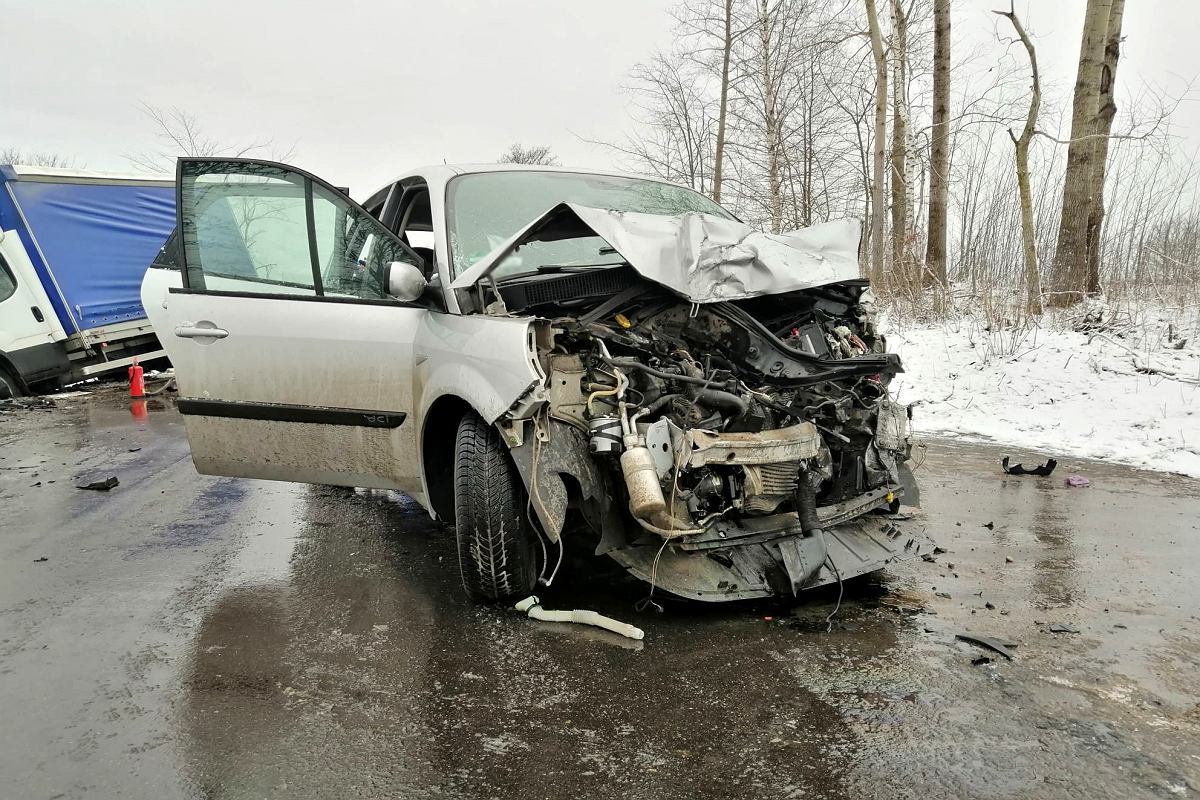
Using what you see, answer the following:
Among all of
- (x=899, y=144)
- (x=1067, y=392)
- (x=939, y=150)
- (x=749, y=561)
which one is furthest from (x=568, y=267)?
(x=939, y=150)

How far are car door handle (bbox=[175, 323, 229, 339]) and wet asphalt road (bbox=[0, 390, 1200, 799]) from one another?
45.7 inches

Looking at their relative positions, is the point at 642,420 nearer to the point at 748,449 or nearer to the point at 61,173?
the point at 748,449

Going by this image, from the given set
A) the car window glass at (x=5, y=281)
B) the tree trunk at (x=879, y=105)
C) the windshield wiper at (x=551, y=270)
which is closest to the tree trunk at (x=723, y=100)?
the tree trunk at (x=879, y=105)

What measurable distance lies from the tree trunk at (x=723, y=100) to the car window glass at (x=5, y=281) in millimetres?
15474

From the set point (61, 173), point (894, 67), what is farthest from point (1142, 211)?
point (61, 173)

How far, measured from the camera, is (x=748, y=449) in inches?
121

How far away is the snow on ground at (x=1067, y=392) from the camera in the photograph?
21.1 ft

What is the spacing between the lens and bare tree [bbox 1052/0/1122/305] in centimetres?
968

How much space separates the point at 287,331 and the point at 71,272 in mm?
9003

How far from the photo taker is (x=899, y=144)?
13.4 meters

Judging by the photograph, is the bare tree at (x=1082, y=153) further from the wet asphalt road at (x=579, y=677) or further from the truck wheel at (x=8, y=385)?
the truck wheel at (x=8, y=385)

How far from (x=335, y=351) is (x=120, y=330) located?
31.5ft

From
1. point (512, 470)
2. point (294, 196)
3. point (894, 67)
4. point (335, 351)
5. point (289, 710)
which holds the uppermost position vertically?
point (894, 67)

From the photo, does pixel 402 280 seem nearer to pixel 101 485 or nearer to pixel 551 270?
pixel 551 270
